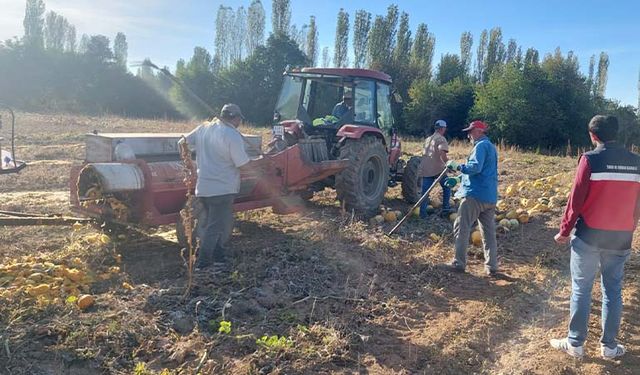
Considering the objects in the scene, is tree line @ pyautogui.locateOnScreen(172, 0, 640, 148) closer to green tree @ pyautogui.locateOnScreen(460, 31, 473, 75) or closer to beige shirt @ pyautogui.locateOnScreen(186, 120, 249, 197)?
green tree @ pyautogui.locateOnScreen(460, 31, 473, 75)

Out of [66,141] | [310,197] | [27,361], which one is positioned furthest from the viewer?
[66,141]

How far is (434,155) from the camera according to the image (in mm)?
9070

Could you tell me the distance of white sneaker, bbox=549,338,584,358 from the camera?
4234 millimetres

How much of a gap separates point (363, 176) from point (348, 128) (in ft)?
2.79

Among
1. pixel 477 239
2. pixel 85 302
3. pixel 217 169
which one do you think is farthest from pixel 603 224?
pixel 85 302

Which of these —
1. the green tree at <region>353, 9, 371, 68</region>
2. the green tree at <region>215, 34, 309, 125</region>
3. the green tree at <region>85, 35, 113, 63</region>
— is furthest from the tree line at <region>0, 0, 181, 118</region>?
the green tree at <region>353, 9, 371, 68</region>

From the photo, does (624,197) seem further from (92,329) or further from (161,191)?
(161,191)

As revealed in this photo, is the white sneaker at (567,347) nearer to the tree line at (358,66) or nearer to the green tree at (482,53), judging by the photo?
the tree line at (358,66)

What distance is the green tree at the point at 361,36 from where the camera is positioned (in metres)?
50.4

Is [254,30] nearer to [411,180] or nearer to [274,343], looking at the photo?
[411,180]

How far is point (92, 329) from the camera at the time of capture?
408 cm

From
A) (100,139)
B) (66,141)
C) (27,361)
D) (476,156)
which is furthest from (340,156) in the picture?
(66,141)

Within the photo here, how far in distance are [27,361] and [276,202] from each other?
435 centimetres

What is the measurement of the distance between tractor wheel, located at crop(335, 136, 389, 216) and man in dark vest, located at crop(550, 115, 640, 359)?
4601 mm
